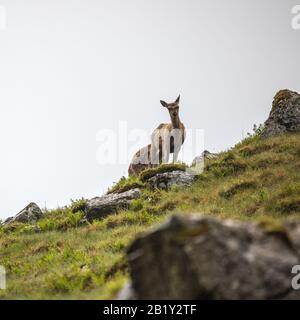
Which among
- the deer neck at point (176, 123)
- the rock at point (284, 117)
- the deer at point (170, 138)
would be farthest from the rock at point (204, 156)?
the rock at point (284, 117)

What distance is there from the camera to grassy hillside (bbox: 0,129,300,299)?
12227mm

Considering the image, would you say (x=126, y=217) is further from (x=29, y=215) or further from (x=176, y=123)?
(x=176, y=123)

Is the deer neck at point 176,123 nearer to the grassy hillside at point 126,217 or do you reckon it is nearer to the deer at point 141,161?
the deer at point 141,161

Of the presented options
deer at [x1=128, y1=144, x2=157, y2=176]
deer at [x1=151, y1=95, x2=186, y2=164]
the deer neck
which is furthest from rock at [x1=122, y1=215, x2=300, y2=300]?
deer at [x1=128, y1=144, x2=157, y2=176]

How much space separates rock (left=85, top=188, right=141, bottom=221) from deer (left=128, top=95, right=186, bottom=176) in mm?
5204

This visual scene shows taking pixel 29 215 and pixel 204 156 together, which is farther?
pixel 204 156

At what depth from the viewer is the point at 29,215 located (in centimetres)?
2297

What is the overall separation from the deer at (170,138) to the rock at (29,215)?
7.31 meters

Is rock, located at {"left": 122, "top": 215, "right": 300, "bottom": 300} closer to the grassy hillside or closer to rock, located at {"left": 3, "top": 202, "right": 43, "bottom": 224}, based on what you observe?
the grassy hillside

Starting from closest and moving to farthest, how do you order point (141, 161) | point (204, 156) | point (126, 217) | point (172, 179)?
point (126, 217) → point (172, 179) → point (204, 156) → point (141, 161)

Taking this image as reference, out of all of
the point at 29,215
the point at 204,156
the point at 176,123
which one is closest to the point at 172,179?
the point at 204,156

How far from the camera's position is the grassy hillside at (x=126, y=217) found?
481 inches

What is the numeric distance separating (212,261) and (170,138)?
19.8 meters
